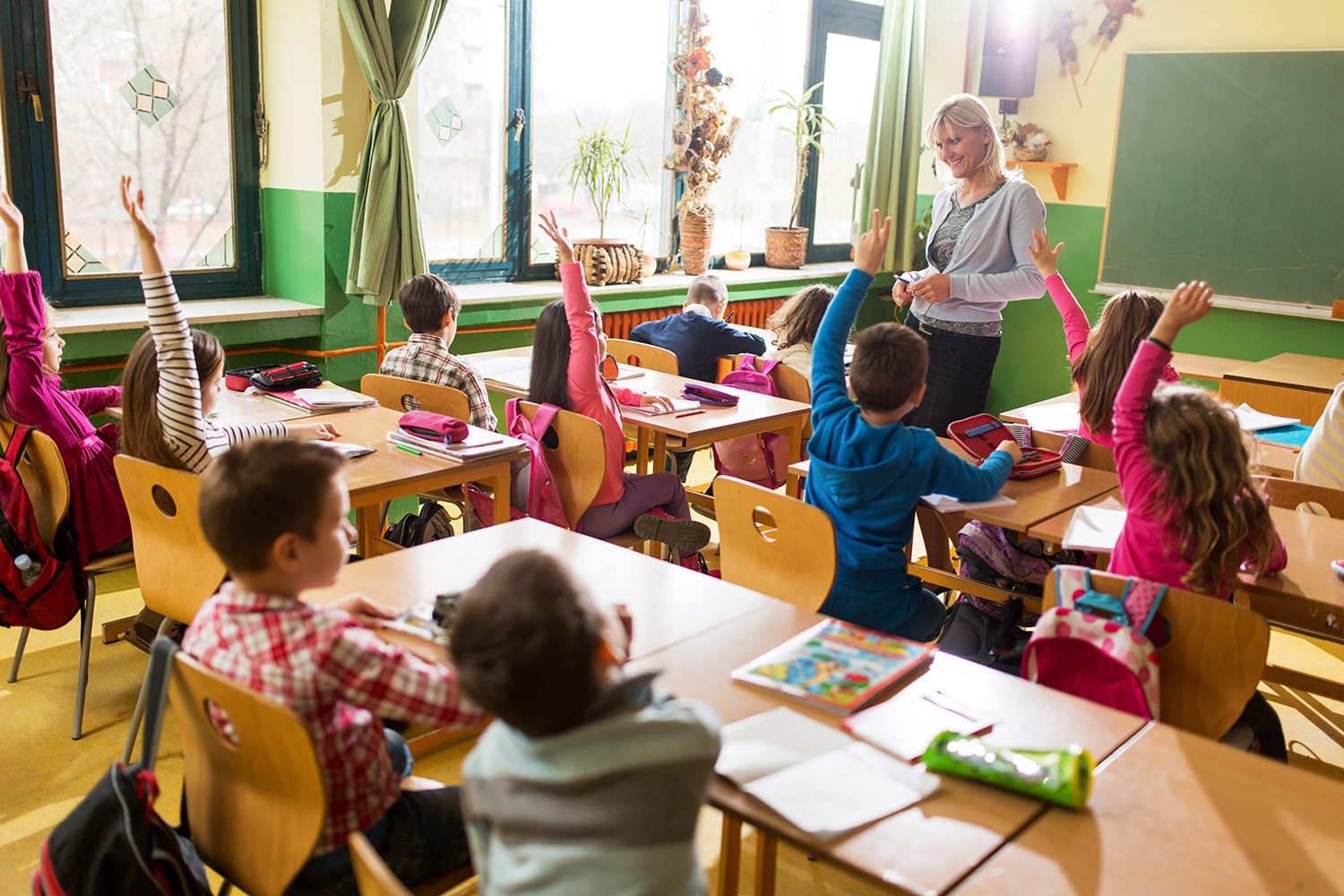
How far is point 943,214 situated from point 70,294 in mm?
3034

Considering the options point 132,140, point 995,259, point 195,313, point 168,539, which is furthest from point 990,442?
point 132,140

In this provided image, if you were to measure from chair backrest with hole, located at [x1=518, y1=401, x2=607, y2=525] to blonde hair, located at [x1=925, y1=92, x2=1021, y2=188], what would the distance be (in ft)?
4.79

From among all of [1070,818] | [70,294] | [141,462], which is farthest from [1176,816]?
[70,294]

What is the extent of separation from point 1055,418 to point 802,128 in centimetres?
333

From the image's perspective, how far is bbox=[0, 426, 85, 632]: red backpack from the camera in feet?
8.03

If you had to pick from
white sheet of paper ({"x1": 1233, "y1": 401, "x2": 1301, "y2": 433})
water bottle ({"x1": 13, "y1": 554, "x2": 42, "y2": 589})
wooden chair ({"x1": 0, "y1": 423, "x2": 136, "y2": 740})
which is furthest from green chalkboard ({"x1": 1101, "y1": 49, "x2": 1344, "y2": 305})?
water bottle ({"x1": 13, "y1": 554, "x2": 42, "y2": 589})

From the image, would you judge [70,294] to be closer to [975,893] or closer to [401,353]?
[401,353]

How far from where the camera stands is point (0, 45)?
3379 millimetres

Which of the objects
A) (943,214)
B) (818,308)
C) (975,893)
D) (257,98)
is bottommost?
(975,893)

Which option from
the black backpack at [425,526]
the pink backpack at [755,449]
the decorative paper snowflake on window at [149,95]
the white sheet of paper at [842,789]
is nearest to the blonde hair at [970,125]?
the pink backpack at [755,449]

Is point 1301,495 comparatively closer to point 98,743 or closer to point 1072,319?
point 1072,319

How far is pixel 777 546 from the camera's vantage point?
2.14 meters

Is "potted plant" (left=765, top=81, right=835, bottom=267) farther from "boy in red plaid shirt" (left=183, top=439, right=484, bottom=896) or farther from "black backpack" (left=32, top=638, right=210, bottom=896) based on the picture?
"black backpack" (left=32, top=638, right=210, bottom=896)

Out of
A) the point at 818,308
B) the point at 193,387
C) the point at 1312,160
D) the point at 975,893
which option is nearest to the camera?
the point at 975,893
